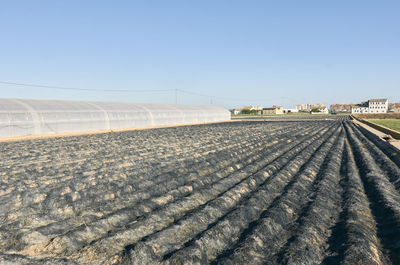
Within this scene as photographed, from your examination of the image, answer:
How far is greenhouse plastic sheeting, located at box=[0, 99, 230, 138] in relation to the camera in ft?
61.7

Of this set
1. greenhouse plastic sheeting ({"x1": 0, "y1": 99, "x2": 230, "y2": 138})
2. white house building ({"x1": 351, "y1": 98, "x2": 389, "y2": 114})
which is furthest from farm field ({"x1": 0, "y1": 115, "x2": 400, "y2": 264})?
white house building ({"x1": 351, "y1": 98, "x2": 389, "y2": 114})

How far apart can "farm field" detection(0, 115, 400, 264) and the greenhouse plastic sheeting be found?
1321cm

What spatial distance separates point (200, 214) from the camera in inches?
170

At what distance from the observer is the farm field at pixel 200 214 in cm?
325

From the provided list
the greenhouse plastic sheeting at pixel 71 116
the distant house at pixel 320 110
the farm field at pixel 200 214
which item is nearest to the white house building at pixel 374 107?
the distant house at pixel 320 110

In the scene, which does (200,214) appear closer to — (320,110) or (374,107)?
(320,110)

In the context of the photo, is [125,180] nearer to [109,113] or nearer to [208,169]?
[208,169]

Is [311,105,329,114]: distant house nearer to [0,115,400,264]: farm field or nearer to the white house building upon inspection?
the white house building

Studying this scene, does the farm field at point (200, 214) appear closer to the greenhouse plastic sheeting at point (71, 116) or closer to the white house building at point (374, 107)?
the greenhouse plastic sheeting at point (71, 116)

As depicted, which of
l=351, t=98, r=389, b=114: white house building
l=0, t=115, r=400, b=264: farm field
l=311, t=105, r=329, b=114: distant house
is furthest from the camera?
l=351, t=98, r=389, b=114: white house building

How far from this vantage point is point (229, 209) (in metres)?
4.69

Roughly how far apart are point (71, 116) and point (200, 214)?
21230mm

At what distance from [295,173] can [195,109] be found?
111 ft

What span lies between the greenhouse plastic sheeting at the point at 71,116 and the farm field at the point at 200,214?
1321cm
